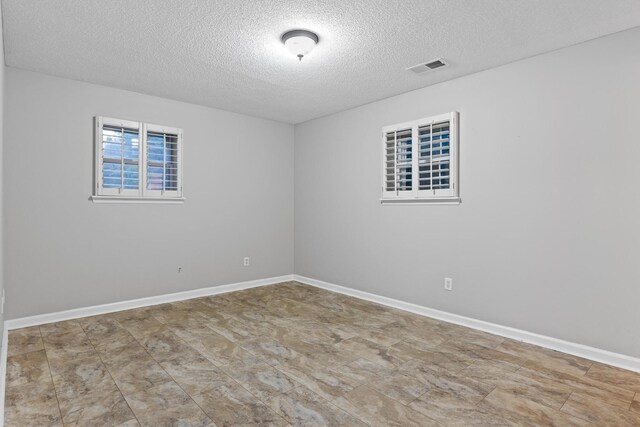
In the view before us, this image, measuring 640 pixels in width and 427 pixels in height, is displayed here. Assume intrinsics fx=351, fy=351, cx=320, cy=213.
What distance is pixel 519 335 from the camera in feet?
10.3

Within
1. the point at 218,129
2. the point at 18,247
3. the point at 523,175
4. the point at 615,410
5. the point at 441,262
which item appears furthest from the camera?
the point at 218,129

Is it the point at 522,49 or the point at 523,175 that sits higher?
the point at 522,49

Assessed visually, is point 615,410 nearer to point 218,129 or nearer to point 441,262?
point 441,262

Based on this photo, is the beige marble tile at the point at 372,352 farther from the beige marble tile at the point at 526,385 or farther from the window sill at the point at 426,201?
the window sill at the point at 426,201

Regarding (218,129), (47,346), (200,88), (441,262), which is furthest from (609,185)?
(47,346)

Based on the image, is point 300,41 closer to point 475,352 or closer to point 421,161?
point 421,161

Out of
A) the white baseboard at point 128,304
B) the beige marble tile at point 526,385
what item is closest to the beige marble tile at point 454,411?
the beige marble tile at point 526,385

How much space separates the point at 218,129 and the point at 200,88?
2.92 ft

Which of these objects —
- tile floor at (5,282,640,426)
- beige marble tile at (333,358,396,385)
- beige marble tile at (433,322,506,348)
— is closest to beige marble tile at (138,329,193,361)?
tile floor at (5,282,640,426)

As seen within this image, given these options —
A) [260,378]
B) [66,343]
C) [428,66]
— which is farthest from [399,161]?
[66,343]

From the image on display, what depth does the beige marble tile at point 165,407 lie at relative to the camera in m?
1.92

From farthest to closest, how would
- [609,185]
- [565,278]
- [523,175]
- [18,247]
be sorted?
1. [18,247]
2. [523,175]
3. [565,278]
4. [609,185]

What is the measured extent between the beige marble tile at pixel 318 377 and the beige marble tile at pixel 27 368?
165cm

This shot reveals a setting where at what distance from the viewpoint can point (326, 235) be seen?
5.15 meters
